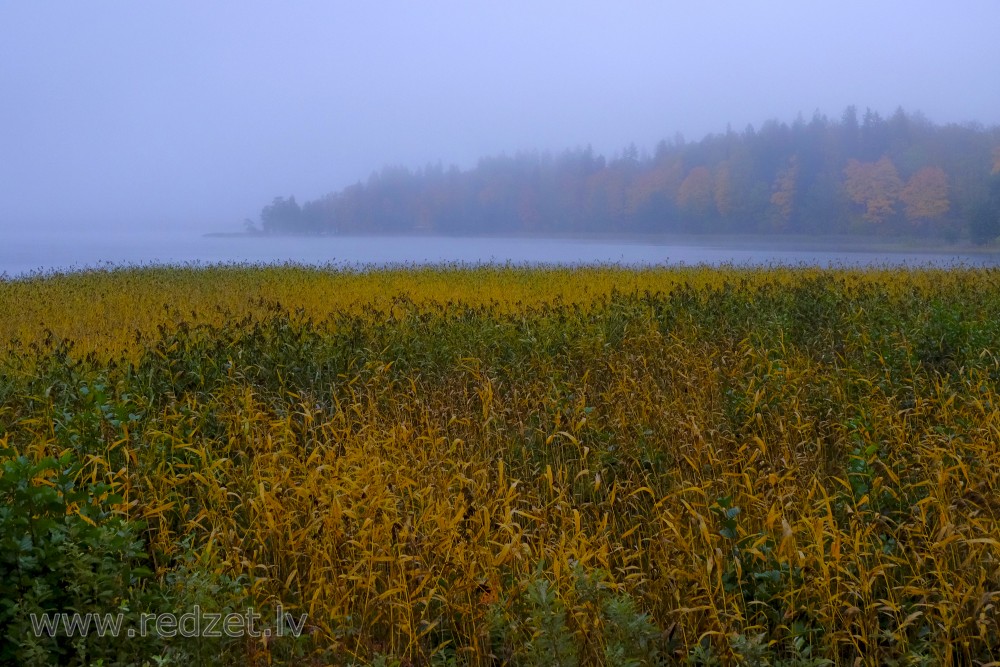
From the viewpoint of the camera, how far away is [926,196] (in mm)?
54469

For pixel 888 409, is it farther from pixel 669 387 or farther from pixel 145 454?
pixel 145 454

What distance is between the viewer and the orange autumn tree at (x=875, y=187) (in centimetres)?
5822

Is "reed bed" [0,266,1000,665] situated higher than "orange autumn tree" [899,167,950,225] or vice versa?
"orange autumn tree" [899,167,950,225]

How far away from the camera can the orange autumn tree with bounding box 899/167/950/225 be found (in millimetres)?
53844

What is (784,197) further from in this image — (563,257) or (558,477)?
(558,477)

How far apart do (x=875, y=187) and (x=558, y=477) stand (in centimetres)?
6318

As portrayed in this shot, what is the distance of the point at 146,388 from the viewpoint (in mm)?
5852

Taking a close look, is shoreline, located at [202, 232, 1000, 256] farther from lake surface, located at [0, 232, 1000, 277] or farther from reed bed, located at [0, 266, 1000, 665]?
reed bed, located at [0, 266, 1000, 665]

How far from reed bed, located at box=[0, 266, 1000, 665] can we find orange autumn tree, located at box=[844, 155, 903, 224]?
5499 cm

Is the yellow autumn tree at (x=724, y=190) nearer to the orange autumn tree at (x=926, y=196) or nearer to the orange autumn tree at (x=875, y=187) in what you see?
the orange autumn tree at (x=875, y=187)

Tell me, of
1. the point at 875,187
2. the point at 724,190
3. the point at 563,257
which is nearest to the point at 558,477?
the point at 563,257

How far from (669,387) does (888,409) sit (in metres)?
1.76

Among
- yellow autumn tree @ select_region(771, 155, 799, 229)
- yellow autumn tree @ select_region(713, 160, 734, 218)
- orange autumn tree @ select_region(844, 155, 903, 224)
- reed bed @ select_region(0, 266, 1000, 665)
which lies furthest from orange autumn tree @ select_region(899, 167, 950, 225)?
reed bed @ select_region(0, 266, 1000, 665)

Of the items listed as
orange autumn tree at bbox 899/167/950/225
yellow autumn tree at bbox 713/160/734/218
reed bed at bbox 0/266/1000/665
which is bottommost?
reed bed at bbox 0/266/1000/665
